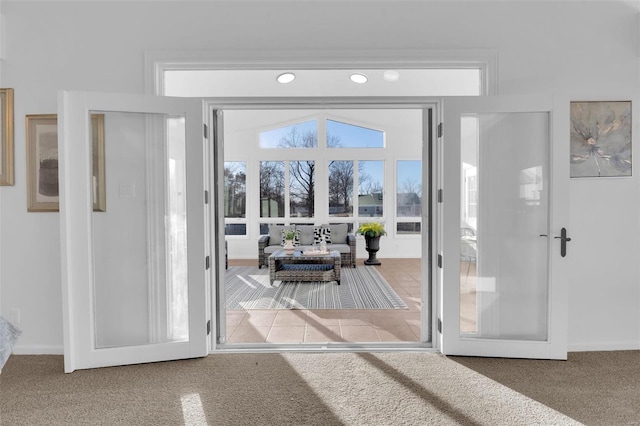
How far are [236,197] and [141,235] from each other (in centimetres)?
574

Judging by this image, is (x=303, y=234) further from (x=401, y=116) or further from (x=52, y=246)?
(x=52, y=246)

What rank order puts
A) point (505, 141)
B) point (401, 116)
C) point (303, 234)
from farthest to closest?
point (401, 116) < point (303, 234) < point (505, 141)

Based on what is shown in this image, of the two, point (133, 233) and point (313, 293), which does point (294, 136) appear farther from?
point (133, 233)

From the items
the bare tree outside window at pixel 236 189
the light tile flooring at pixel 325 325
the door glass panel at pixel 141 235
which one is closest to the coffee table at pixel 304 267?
the light tile flooring at pixel 325 325

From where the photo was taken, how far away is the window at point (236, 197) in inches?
335

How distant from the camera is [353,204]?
8453 millimetres

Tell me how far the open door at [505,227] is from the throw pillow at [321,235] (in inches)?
186

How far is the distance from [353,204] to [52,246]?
6225 mm

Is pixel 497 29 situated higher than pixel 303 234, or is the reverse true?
pixel 497 29

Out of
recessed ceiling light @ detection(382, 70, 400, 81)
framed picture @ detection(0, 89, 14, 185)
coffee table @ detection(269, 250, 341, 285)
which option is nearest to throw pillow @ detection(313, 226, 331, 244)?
coffee table @ detection(269, 250, 341, 285)

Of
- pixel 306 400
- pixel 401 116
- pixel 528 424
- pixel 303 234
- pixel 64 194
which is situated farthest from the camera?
pixel 401 116

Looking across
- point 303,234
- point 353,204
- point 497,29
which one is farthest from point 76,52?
point 353,204

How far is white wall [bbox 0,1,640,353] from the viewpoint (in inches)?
114

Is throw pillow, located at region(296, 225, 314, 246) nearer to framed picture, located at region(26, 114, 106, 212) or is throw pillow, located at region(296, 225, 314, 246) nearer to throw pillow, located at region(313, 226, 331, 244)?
throw pillow, located at region(313, 226, 331, 244)
